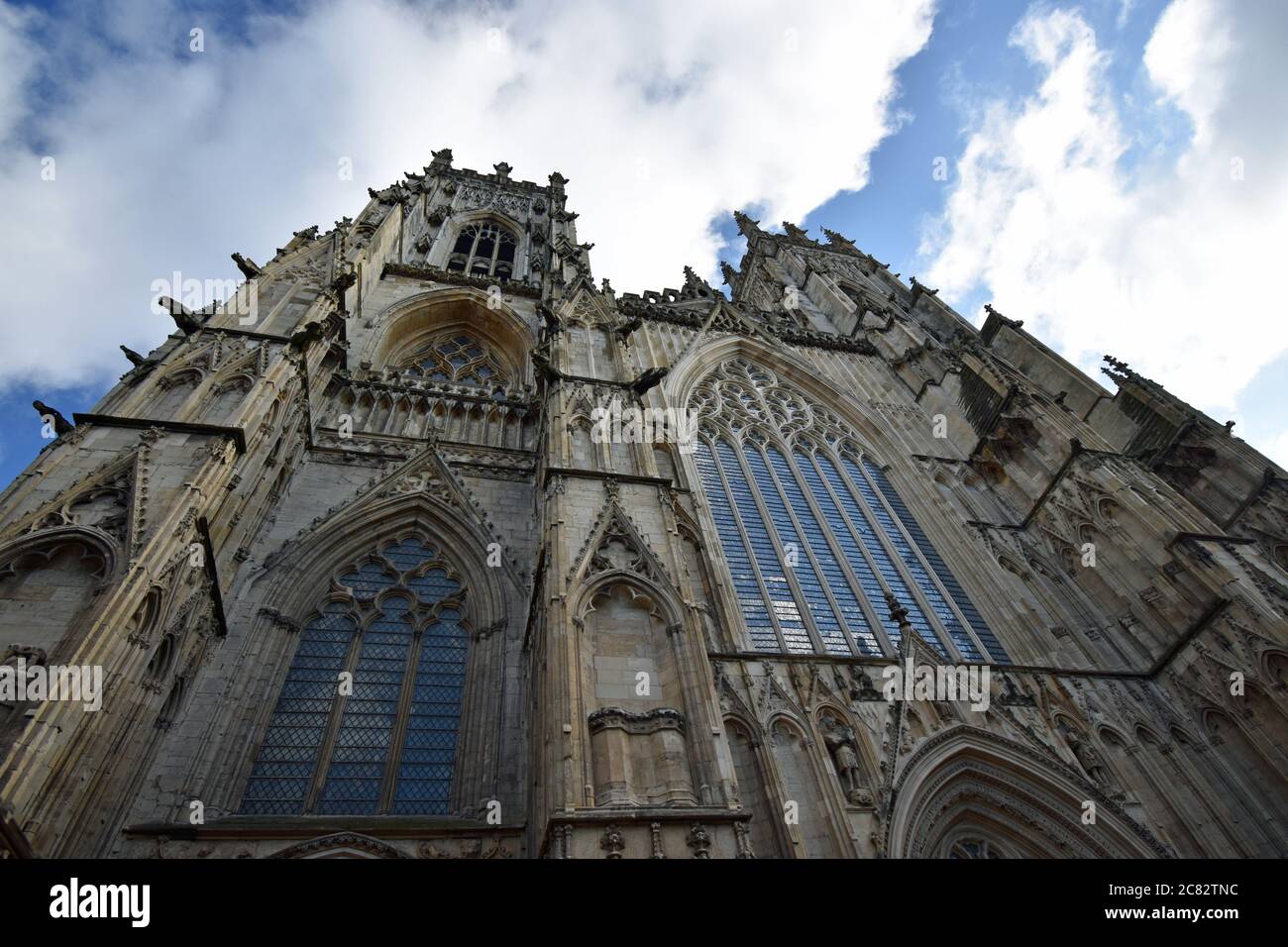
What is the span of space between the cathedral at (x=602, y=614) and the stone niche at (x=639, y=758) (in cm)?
3

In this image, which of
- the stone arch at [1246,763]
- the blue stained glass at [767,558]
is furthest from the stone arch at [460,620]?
the stone arch at [1246,763]

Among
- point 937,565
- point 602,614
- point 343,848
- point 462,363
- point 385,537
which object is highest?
point 462,363

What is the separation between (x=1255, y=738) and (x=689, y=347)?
13.9 meters

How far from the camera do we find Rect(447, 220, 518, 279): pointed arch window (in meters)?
24.8

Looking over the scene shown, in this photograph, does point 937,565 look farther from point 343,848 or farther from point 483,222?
point 483,222

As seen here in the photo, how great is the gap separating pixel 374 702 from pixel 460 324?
12960 mm

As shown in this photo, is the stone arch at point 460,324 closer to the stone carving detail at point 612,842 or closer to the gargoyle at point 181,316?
the gargoyle at point 181,316

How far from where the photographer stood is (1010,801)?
9414mm

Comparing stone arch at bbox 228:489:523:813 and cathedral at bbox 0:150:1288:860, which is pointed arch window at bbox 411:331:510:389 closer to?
cathedral at bbox 0:150:1288:860

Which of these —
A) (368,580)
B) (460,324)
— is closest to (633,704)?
(368,580)

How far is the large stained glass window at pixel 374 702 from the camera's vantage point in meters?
8.65

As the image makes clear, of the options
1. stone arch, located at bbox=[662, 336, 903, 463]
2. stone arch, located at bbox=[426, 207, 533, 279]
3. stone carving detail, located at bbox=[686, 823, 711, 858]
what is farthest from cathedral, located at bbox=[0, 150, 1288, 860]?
stone arch, located at bbox=[426, 207, 533, 279]
